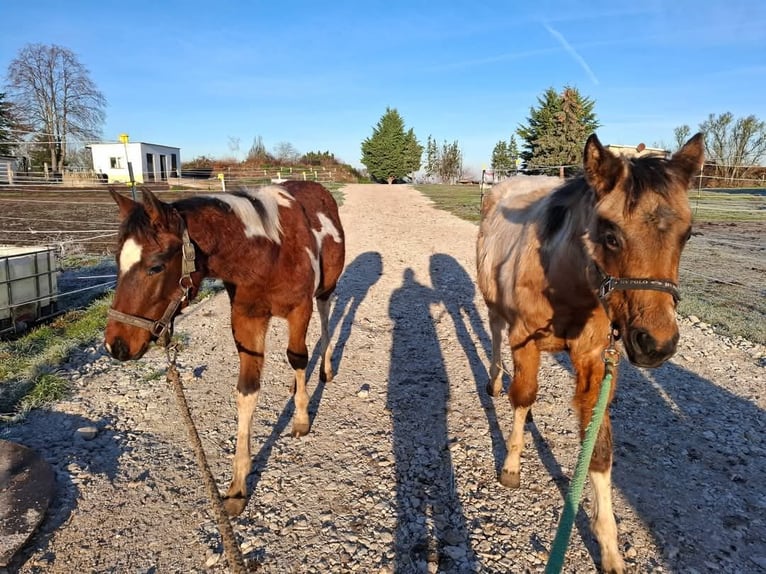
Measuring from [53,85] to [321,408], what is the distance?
45082 millimetres

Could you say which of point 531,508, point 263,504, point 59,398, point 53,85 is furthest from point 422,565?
point 53,85

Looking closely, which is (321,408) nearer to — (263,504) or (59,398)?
(263,504)

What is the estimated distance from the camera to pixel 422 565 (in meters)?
2.48

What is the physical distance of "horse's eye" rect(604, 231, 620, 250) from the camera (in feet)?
6.33

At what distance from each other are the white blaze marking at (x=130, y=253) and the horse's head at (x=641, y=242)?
7.69ft

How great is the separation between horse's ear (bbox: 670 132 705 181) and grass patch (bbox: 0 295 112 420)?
16.4 ft

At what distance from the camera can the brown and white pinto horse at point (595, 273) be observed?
6.01 feet

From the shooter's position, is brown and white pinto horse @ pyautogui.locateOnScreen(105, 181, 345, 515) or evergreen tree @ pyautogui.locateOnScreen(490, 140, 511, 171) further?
evergreen tree @ pyautogui.locateOnScreen(490, 140, 511, 171)

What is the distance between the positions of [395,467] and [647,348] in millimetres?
2154

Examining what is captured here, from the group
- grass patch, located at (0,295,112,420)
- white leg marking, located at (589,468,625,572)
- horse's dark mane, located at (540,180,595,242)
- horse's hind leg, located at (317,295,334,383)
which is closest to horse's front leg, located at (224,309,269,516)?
horse's hind leg, located at (317,295,334,383)

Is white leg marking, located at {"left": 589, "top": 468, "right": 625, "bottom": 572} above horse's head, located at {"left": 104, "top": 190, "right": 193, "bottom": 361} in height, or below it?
below

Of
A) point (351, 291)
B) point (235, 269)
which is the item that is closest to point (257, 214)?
point (235, 269)

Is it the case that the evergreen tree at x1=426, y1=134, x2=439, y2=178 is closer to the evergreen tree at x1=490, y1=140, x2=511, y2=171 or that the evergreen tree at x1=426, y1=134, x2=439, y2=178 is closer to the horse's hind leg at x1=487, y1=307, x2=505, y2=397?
the evergreen tree at x1=490, y1=140, x2=511, y2=171

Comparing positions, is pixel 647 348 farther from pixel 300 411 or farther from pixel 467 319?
pixel 467 319
